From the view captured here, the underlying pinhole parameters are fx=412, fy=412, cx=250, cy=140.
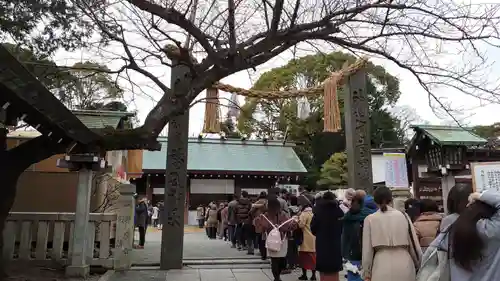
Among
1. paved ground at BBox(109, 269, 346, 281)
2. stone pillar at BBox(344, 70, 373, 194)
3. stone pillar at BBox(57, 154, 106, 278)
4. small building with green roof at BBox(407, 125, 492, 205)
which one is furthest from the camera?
small building with green roof at BBox(407, 125, 492, 205)

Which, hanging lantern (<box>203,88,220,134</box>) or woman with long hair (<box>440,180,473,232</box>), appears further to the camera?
hanging lantern (<box>203,88,220,134</box>)

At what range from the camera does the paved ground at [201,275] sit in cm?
789

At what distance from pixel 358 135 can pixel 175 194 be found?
4652 mm

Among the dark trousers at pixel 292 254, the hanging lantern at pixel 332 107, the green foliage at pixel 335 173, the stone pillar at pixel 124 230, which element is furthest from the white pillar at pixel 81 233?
the green foliage at pixel 335 173

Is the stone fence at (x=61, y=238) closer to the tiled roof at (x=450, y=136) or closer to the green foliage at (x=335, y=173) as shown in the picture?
the tiled roof at (x=450, y=136)

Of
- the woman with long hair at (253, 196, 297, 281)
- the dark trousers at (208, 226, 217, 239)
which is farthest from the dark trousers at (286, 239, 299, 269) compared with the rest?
the dark trousers at (208, 226, 217, 239)

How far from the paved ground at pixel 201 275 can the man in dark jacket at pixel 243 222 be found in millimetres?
2508

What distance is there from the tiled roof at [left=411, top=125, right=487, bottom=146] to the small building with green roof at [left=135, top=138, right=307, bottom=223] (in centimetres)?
1151

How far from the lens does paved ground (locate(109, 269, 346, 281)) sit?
7895 millimetres

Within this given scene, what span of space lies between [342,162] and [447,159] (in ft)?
55.4

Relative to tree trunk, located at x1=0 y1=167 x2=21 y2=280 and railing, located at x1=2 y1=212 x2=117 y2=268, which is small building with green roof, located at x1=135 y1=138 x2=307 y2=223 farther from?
tree trunk, located at x1=0 y1=167 x2=21 y2=280

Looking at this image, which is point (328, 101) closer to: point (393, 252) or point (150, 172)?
point (393, 252)

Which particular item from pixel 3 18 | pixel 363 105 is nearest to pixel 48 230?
pixel 3 18

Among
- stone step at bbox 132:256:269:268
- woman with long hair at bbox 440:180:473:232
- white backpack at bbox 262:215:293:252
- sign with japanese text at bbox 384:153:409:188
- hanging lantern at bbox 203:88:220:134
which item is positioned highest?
hanging lantern at bbox 203:88:220:134
